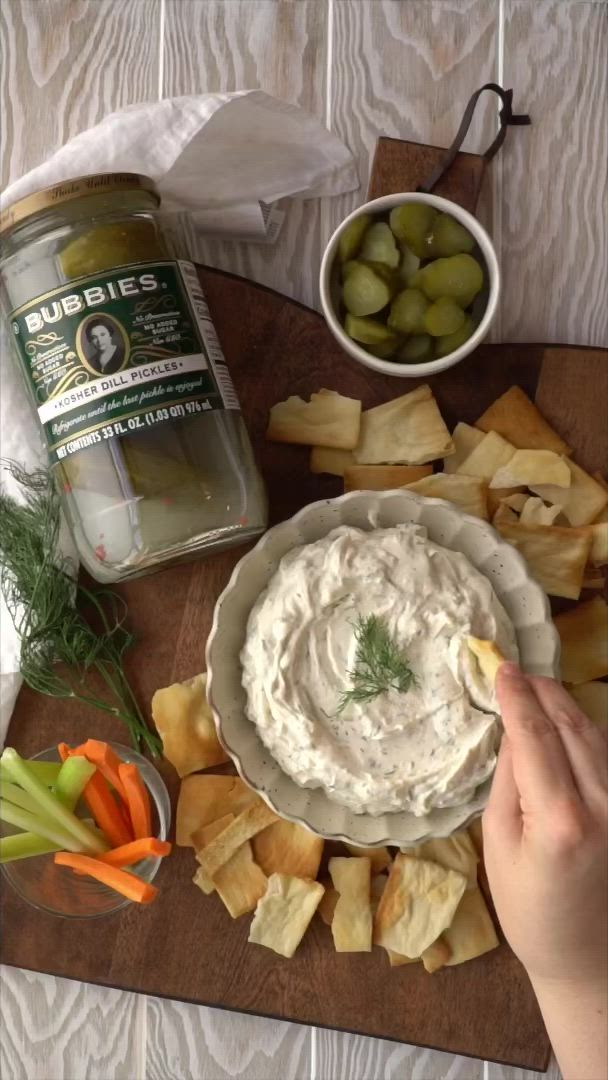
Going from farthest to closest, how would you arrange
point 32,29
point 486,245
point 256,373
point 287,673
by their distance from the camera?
point 32,29 < point 256,373 < point 486,245 < point 287,673

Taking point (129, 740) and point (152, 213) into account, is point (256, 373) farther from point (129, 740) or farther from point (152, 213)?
point (129, 740)

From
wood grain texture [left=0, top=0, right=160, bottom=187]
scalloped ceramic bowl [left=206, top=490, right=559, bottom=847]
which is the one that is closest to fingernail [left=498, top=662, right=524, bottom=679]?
scalloped ceramic bowl [left=206, top=490, right=559, bottom=847]

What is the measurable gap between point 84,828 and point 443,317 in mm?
1106

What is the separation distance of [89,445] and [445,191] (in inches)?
33.9

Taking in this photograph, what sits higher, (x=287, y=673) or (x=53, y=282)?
(x=53, y=282)

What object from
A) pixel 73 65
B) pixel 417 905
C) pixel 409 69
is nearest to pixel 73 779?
pixel 417 905

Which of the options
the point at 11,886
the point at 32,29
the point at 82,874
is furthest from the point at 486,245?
the point at 11,886

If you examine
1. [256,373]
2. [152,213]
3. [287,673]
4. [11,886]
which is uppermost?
[152,213]

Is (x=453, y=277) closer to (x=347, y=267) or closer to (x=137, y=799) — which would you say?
(x=347, y=267)

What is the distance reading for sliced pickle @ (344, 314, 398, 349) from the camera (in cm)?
165

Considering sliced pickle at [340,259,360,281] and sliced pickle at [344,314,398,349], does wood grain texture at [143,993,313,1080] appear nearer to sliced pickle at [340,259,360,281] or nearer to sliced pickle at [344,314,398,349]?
sliced pickle at [344,314,398,349]

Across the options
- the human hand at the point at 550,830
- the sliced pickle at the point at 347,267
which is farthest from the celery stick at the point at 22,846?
the sliced pickle at the point at 347,267

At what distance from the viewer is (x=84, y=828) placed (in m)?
1.64

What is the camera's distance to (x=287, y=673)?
152 centimetres
